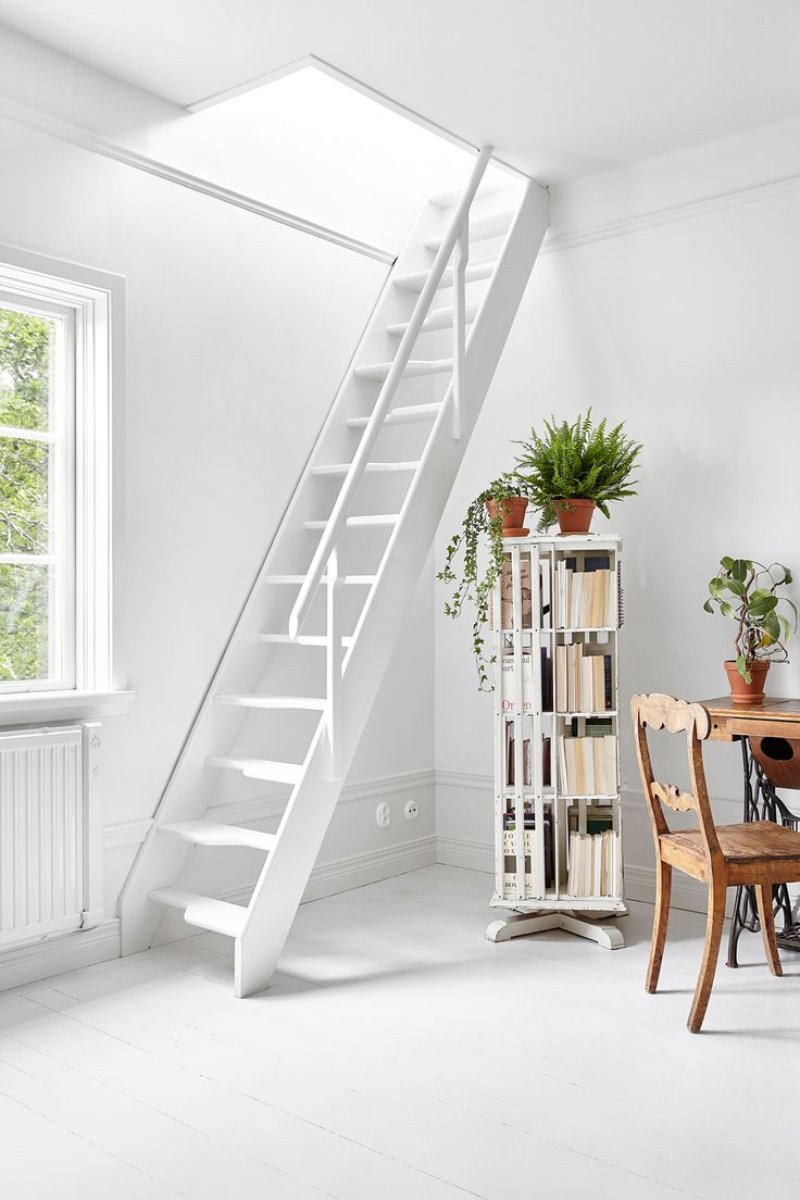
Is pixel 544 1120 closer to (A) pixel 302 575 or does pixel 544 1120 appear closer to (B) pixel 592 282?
(A) pixel 302 575

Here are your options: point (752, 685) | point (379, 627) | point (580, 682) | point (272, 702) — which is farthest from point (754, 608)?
point (272, 702)

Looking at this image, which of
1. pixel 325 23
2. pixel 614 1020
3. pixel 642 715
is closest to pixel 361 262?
pixel 325 23

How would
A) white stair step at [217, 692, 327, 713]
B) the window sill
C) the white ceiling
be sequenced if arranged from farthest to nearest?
1. white stair step at [217, 692, 327, 713]
2. the window sill
3. the white ceiling

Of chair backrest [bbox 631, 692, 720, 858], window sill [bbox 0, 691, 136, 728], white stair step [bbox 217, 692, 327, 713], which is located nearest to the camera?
chair backrest [bbox 631, 692, 720, 858]

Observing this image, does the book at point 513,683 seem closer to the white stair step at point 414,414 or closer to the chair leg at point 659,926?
the chair leg at point 659,926

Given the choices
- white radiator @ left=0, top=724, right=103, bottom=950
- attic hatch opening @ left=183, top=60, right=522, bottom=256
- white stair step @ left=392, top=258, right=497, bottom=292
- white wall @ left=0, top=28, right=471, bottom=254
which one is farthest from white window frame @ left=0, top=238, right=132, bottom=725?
white stair step @ left=392, top=258, right=497, bottom=292

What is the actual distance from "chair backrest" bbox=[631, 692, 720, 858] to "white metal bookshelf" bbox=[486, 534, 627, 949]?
0.53 m

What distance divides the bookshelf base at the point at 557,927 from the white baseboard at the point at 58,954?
131 centimetres

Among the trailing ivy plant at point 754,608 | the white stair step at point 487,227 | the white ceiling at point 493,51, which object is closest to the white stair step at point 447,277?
the white stair step at point 487,227

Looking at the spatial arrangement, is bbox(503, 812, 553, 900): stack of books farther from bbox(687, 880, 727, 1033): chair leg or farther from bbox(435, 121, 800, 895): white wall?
bbox(687, 880, 727, 1033): chair leg

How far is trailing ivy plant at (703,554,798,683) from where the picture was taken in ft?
12.2

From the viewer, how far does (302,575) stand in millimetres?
4090

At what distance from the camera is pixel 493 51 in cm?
334

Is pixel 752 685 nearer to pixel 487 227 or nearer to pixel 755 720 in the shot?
pixel 755 720
